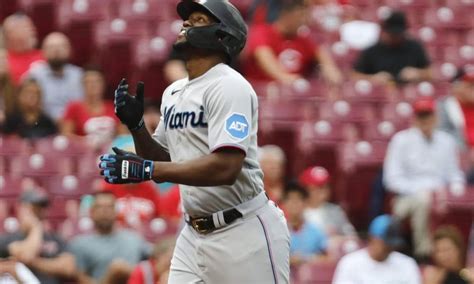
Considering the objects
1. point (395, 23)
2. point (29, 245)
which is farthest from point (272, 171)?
point (395, 23)

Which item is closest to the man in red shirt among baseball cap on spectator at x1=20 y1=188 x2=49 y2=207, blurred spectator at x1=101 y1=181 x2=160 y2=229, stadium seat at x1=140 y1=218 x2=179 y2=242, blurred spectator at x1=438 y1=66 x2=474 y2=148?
blurred spectator at x1=438 y1=66 x2=474 y2=148

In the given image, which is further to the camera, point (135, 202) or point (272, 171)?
point (135, 202)

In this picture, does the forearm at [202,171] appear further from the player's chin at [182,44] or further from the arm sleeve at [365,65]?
the arm sleeve at [365,65]

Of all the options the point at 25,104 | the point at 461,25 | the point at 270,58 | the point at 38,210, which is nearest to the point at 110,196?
the point at 38,210

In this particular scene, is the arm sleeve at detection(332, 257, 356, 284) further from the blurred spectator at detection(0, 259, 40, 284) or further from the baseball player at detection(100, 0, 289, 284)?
the baseball player at detection(100, 0, 289, 284)

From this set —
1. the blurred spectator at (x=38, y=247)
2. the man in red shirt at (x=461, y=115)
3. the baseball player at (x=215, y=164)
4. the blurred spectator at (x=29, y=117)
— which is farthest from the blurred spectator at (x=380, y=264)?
the baseball player at (x=215, y=164)

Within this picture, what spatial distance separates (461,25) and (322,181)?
3.37 m

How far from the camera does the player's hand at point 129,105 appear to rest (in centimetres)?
527

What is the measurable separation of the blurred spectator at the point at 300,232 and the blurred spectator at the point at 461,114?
1.89 m

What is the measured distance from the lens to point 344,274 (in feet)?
27.6

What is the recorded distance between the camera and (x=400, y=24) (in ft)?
36.6

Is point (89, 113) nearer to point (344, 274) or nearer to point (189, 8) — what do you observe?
point (344, 274)

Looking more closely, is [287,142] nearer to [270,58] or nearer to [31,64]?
[270,58]

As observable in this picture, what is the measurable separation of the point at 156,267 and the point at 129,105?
230 centimetres
